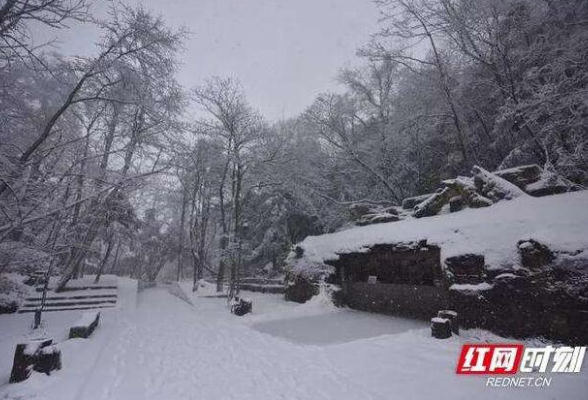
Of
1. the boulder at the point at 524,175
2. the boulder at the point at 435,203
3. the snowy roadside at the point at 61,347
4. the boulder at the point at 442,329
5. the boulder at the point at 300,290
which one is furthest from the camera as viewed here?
the boulder at the point at 300,290

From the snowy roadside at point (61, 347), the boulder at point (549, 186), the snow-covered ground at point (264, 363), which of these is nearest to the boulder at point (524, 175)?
the boulder at point (549, 186)

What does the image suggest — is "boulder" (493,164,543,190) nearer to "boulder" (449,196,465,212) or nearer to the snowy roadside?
"boulder" (449,196,465,212)

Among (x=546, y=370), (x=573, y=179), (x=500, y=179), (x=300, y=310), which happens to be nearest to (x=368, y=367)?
(x=546, y=370)

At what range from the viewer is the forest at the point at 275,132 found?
26.2 ft

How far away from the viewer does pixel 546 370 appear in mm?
Answer: 5238

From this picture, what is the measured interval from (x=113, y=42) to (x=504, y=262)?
1117 cm

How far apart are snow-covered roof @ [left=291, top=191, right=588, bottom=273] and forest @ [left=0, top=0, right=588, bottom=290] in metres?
2.61

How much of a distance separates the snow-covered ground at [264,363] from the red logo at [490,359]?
0.26 meters

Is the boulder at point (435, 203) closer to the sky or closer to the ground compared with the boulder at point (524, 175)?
closer to the ground

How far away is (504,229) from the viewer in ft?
26.8

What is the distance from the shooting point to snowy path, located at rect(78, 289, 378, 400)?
505cm

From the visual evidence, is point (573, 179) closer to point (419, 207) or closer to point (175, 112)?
point (419, 207)

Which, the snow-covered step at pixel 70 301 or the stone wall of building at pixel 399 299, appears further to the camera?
the snow-covered step at pixel 70 301

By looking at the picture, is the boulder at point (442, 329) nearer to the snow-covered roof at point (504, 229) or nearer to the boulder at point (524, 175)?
the snow-covered roof at point (504, 229)
